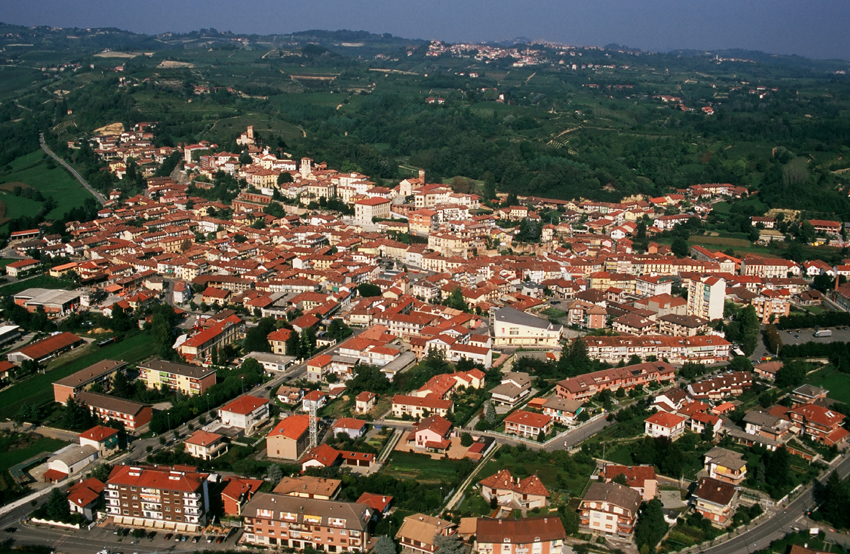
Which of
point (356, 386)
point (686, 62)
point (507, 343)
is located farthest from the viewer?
point (686, 62)

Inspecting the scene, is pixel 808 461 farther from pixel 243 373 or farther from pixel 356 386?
pixel 243 373

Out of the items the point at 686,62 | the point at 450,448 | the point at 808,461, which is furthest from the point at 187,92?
the point at 686,62

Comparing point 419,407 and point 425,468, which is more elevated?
point 419,407

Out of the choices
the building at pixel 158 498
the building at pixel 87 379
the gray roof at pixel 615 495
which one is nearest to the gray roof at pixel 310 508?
the building at pixel 158 498

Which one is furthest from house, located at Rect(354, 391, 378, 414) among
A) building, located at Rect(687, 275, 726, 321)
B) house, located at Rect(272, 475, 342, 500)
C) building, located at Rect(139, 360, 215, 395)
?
building, located at Rect(687, 275, 726, 321)

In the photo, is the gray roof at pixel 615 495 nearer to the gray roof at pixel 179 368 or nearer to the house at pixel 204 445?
the house at pixel 204 445

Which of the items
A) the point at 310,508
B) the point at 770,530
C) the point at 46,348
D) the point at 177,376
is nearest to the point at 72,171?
the point at 46,348

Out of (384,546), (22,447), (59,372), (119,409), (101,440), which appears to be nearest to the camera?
(384,546)

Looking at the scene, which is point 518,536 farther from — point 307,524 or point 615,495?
point 307,524
